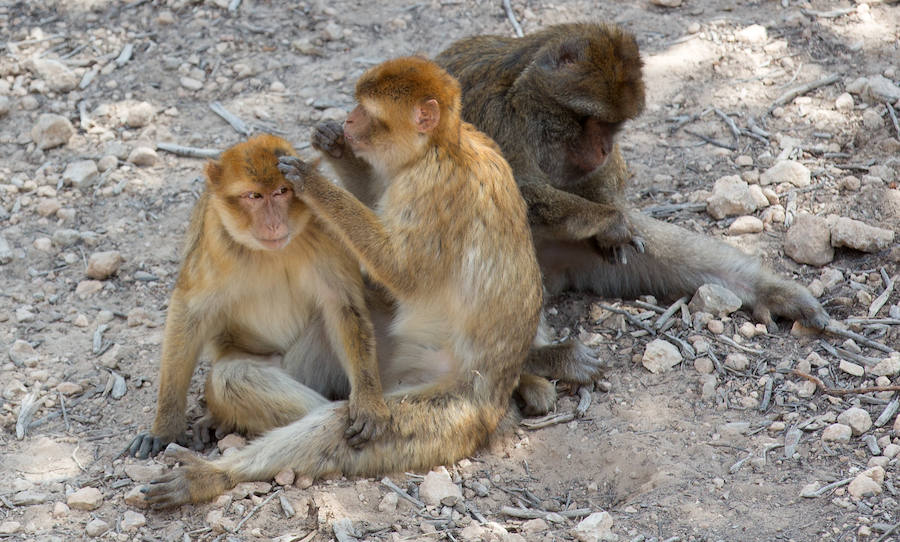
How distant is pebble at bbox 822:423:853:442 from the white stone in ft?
7.94

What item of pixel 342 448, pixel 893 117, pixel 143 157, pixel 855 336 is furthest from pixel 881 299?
pixel 143 157

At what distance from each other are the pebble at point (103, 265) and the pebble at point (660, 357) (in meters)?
3.40

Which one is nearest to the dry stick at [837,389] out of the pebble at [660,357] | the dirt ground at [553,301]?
the dirt ground at [553,301]

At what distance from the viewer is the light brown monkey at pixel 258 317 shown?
561cm

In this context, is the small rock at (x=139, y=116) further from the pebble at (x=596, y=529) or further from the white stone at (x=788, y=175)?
the pebble at (x=596, y=529)

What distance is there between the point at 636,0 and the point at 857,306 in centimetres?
377

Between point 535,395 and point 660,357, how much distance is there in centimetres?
78

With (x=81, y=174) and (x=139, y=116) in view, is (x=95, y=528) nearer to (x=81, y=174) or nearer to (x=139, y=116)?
(x=81, y=174)

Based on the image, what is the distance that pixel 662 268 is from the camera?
23.4ft

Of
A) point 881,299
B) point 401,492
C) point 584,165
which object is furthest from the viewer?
point 881,299

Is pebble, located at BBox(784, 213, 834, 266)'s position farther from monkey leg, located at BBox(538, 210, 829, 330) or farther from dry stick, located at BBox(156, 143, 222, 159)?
dry stick, located at BBox(156, 143, 222, 159)

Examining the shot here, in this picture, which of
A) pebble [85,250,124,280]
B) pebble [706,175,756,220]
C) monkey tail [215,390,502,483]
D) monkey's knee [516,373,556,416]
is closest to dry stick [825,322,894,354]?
pebble [706,175,756,220]

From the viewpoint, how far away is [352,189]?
20.4 ft

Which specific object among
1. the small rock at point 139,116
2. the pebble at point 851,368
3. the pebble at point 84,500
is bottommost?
the pebble at point 851,368
